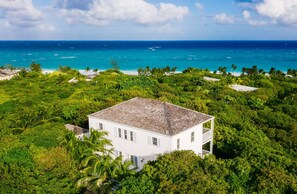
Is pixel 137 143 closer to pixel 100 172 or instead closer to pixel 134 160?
pixel 134 160

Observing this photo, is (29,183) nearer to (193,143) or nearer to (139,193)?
(139,193)

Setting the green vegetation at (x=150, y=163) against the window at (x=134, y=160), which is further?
the window at (x=134, y=160)

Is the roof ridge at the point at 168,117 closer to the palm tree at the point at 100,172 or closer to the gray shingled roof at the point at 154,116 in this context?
the gray shingled roof at the point at 154,116

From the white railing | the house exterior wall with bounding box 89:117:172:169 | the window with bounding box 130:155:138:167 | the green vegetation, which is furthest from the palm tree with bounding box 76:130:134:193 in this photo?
the white railing

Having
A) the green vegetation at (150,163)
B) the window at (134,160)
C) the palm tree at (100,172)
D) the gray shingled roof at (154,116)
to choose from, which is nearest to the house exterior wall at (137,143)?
the window at (134,160)

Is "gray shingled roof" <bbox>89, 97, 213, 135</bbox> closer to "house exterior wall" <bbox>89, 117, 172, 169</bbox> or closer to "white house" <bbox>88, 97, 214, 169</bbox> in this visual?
"white house" <bbox>88, 97, 214, 169</bbox>

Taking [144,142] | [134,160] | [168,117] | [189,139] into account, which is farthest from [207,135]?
[134,160]
